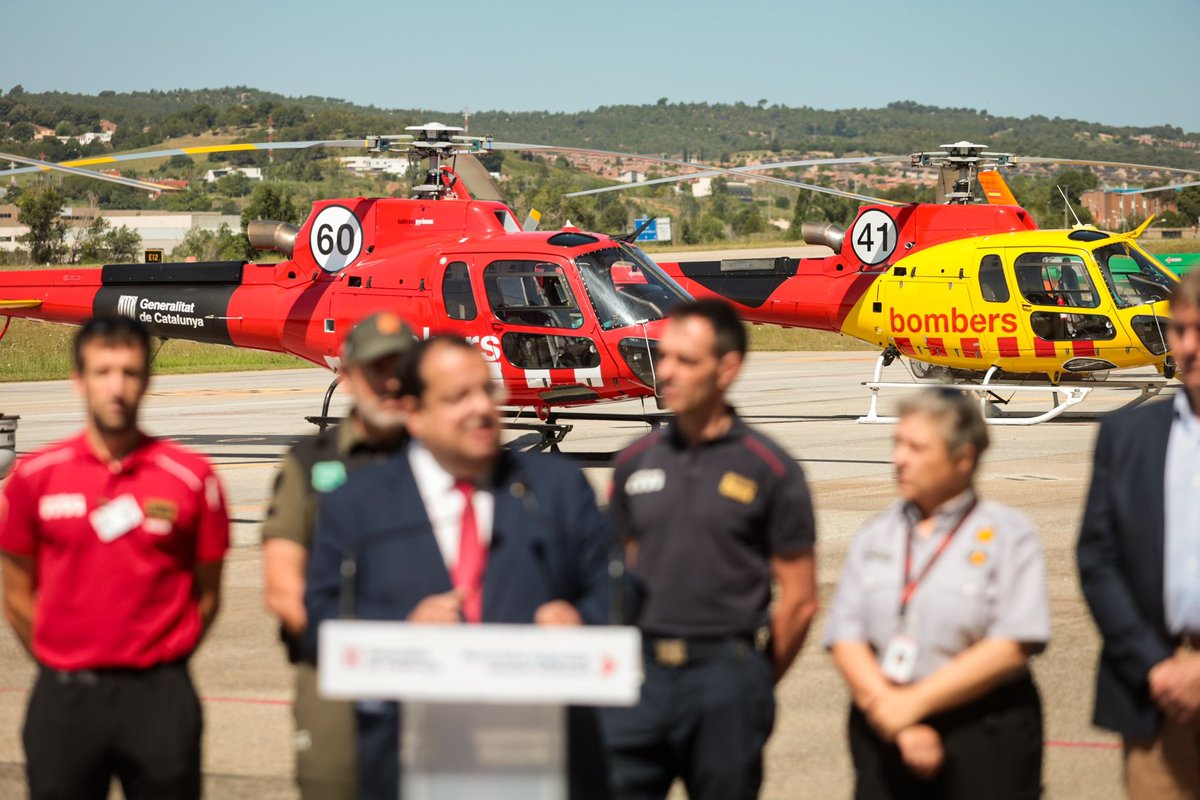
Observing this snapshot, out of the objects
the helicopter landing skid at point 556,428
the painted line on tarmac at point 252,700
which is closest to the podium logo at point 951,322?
the helicopter landing skid at point 556,428

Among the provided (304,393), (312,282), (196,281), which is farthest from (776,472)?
(304,393)

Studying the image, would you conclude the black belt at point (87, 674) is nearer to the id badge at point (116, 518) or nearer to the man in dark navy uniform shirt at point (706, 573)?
the id badge at point (116, 518)

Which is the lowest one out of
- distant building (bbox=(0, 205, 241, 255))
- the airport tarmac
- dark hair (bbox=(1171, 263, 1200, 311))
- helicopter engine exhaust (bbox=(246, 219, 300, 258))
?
distant building (bbox=(0, 205, 241, 255))

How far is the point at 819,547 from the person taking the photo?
10.1 m

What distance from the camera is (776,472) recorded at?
3.91m

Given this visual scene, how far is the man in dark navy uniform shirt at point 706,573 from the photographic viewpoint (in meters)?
3.74

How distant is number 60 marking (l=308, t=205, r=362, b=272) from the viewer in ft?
48.0

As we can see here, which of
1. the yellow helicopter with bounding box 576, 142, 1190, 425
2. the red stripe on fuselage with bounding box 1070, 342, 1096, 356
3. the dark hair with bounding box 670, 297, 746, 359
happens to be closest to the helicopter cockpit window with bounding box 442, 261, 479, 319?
the yellow helicopter with bounding box 576, 142, 1190, 425

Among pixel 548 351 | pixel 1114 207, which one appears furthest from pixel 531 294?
pixel 1114 207

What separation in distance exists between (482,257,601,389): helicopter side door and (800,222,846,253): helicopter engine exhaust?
6.80 m

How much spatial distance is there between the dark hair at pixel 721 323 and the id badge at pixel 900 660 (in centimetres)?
91

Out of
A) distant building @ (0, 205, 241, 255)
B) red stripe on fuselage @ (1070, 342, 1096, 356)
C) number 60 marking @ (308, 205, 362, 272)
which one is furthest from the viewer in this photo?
distant building @ (0, 205, 241, 255)

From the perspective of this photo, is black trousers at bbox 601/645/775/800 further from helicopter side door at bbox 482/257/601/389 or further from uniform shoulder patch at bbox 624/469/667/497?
helicopter side door at bbox 482/257/601/389

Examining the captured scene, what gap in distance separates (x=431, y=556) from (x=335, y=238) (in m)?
11.8
